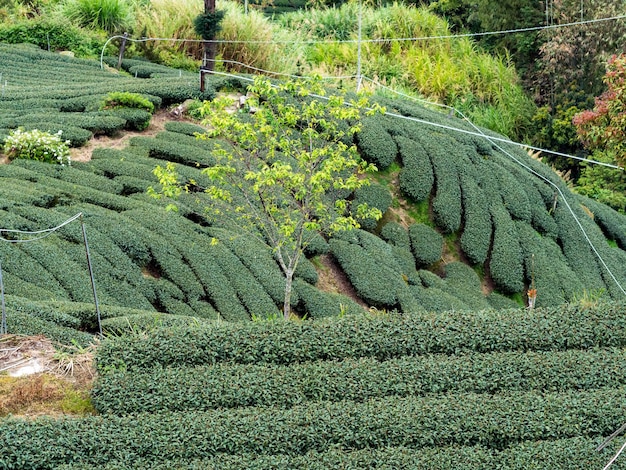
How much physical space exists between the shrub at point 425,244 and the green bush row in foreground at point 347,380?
7862mm

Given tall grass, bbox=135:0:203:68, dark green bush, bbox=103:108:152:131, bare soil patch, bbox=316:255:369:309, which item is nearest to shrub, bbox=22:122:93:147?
dark green bush, bbox=103:108:152:131

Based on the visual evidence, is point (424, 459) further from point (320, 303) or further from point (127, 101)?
point (127, 101)

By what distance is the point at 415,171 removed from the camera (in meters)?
19.4

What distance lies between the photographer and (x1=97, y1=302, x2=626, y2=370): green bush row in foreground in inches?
384

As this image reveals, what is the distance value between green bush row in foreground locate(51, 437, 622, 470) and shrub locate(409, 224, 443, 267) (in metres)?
9.16

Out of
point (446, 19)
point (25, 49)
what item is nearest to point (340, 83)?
point (25, 49)

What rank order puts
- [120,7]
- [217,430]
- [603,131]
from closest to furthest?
1. [217,430]
2. [603,131]
3. [120,7]

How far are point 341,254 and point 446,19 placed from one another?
20.9 meters

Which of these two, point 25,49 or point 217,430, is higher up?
point 25,49

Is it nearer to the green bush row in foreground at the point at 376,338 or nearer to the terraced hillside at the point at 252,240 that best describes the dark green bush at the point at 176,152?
the terraced hillside at the point at 252,240

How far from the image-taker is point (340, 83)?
24.0m

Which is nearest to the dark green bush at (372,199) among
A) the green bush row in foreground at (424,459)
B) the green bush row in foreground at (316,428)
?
the green bush row in foreground at (316,428)

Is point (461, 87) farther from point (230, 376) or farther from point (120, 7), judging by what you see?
point (230, 376)

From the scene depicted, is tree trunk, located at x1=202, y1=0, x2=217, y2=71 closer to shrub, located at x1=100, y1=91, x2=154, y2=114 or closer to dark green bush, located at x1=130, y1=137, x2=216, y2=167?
shrub, located at x1=100, y1=91, x2=154, y2=114
